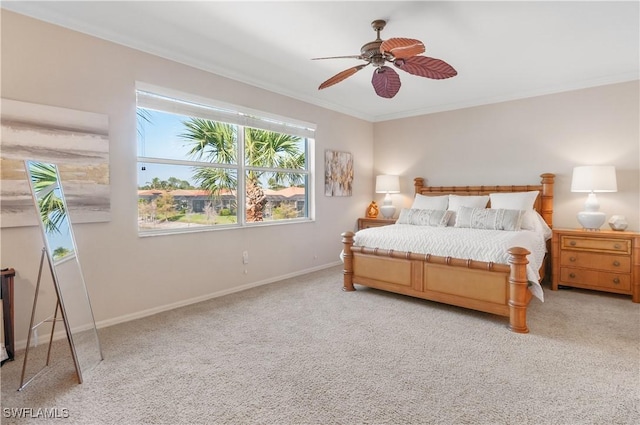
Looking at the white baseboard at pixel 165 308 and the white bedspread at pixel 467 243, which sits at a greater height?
the white bedspread at pixel 467 243

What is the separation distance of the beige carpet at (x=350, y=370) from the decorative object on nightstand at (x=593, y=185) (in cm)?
103

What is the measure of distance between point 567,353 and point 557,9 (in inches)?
101

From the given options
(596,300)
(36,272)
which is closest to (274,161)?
(36,272)

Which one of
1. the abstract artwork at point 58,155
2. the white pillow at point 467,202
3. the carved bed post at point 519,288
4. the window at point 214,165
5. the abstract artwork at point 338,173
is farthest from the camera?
the abstract artwork at point 338,173

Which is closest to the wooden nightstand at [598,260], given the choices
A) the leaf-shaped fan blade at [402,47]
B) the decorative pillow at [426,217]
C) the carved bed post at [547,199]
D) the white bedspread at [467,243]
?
the white bedspread at [467,243]

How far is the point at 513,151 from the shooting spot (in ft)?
15.3

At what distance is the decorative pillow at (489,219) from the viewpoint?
3814 millimetres

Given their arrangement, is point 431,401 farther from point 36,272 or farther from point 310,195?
point 310,195

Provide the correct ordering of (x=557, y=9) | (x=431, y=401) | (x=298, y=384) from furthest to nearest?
(x=557, y=9) < (x=298, y=384) < (x=431, y=401)

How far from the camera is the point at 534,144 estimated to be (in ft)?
14.8

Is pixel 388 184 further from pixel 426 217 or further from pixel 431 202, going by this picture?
pixel 426 217

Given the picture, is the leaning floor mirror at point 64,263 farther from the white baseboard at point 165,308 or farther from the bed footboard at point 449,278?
the bed footboard at point 449,278

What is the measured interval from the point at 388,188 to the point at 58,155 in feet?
14.3

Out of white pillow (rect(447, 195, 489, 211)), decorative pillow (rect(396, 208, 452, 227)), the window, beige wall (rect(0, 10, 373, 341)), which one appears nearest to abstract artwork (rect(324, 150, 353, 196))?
the window
